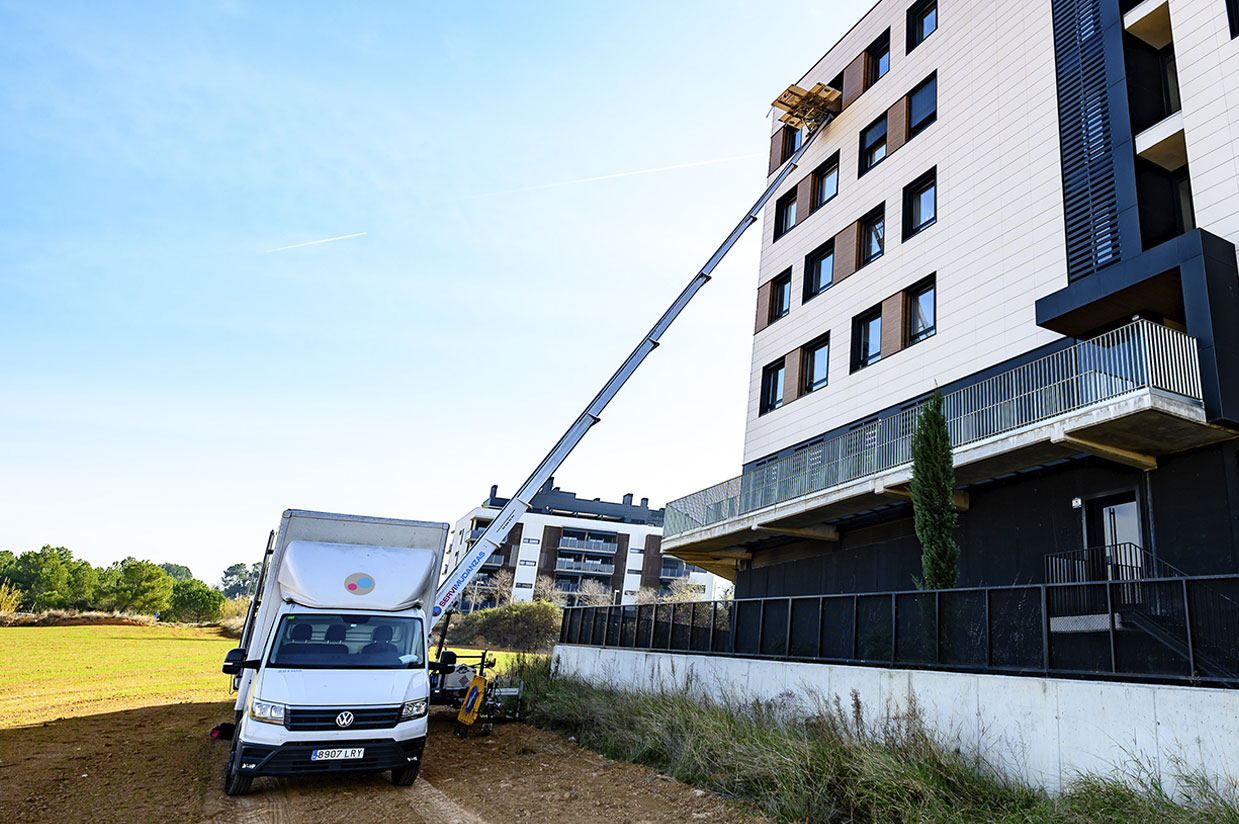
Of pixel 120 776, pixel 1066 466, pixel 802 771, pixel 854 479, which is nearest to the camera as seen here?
pixel 802 771

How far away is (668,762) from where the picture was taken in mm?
11828

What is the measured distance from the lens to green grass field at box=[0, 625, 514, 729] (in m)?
16.7

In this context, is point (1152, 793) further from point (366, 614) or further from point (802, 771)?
point (366, 614)

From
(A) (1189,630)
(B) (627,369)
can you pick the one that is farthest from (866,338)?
(A) (1189,630)

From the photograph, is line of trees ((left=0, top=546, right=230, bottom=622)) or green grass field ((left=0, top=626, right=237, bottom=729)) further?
line of trees ((left=0, top=546, right=230, bottom=622))

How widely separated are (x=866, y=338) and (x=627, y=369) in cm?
706

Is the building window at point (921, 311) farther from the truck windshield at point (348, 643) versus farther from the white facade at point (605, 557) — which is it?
Answer: the white facade at point (605, 557)

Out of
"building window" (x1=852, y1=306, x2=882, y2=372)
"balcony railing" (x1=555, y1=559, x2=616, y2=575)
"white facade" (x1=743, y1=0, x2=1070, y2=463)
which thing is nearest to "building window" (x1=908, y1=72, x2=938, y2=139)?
"white facade" (x1=743, y1=0, x2=1070, y2=463)

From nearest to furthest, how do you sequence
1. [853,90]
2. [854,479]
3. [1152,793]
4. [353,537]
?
[1152,793], [353,537], [854,479], [853,90]

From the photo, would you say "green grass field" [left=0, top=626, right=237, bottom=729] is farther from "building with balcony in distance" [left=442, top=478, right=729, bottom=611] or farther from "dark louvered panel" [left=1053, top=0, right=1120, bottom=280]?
"building with balcony in distance" [left=442, top=478, right=729, bottom=611]

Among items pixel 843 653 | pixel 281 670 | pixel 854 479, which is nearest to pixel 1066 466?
pixel 854 479

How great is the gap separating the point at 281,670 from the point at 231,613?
62.9 meters

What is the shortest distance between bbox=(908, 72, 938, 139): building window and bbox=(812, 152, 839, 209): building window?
3329mm

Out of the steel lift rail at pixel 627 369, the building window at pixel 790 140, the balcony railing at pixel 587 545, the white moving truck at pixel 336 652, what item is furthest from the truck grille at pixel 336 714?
the balcony railing at pixel 587 545
